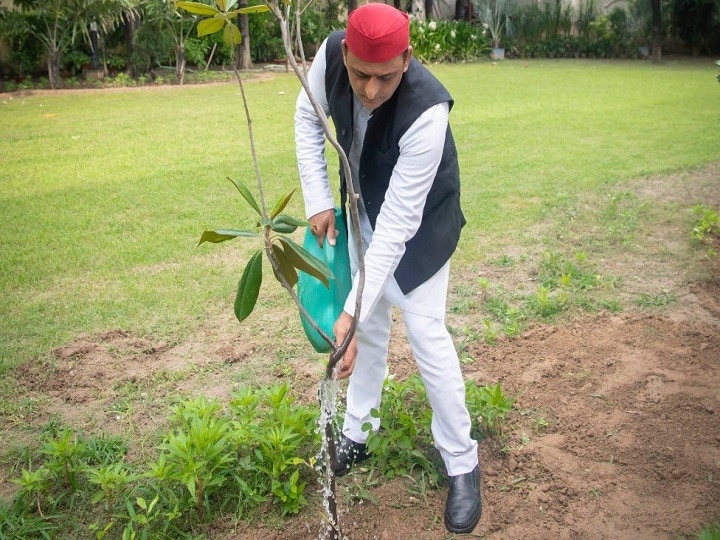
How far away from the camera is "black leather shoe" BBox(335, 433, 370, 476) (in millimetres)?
2873

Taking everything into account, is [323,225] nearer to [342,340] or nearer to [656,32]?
[342,340]

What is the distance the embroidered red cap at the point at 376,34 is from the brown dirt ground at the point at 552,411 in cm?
156

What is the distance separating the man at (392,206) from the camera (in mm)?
2150

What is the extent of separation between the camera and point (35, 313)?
4.15m

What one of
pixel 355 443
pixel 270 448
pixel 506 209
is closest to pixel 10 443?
pixel 270 448

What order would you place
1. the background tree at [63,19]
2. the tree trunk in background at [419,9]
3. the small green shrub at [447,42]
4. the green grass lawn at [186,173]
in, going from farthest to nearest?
the tree trunk in background at [419,9], the small green shrub at [447,42], the background tree at [63,19], the green grass lawn at [186,173]

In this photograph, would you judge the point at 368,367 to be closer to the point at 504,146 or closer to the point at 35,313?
the point at 35,313

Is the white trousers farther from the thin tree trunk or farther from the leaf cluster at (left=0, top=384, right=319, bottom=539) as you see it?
the thin tree trunk

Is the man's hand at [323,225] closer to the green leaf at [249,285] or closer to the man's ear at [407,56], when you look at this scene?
the green leaf at [249,285]

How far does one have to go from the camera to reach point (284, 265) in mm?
2092

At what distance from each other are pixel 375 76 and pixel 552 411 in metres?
1.77

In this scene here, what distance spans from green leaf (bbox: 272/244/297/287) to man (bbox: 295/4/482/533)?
0.21 metres

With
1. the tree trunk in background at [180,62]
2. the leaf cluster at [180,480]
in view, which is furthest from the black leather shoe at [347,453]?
the tree trunk in background at [180,62]

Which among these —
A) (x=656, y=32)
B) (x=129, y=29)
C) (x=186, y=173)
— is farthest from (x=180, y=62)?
(x=656, y=32)
